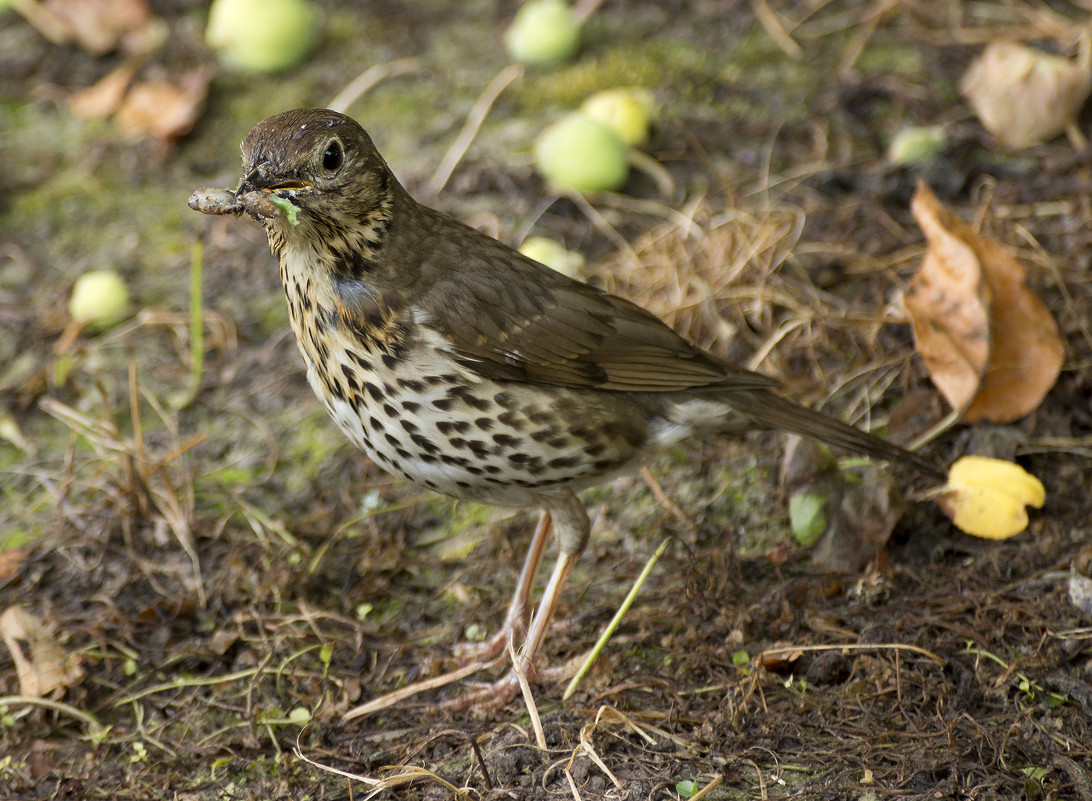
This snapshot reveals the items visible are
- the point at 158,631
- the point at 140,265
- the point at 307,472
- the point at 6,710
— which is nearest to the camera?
the point at 6,710

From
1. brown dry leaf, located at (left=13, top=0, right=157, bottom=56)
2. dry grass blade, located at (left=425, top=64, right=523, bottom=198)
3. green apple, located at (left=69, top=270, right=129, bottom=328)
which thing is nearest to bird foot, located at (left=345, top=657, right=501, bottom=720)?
green apple, located at (left=69, top=270, right=129, bottom=328)

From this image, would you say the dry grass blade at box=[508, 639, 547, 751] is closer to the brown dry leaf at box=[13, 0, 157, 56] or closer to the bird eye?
the bird eye

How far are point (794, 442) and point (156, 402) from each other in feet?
7.95

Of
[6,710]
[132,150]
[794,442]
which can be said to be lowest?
[794,442]

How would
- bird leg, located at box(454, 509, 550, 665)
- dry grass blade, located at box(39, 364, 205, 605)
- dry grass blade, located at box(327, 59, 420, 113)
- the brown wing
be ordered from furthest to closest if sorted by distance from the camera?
dry grass blade, located at box(327, 59, 420, 113), dry grass blade, located at box(39, 364, 205, 605), bird leg, located at box(454, 509, 550, 665), the brown wing

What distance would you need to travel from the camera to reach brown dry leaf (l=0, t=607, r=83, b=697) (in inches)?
128

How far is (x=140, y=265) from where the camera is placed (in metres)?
5.12

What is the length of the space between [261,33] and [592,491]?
3282 millimetres

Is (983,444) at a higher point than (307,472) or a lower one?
lower

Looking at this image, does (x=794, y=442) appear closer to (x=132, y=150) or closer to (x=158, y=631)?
(x=158, y=631)

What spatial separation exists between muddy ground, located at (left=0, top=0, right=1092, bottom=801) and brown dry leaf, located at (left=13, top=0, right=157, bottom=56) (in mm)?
314

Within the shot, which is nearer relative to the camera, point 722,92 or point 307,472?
point 307,472

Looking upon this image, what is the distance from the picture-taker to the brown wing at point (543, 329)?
3.04 metres

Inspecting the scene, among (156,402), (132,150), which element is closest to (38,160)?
(132,150)
